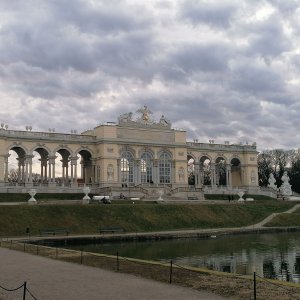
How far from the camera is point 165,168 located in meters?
85.5

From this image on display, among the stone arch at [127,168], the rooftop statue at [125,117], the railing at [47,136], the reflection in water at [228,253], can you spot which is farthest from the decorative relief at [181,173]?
the reflection in water at [228,253]

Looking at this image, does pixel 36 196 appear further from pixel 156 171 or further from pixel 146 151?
pixel 156 171

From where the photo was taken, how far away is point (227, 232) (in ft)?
155

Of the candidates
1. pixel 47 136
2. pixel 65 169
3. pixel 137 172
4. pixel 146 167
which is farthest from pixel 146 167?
pixel 47 136

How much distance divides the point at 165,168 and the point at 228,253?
178ft

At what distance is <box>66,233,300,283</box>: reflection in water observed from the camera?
81.4ft

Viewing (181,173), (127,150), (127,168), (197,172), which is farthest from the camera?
(197,172)

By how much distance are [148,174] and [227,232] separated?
1505 inches

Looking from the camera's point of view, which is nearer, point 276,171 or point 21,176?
point 21,176

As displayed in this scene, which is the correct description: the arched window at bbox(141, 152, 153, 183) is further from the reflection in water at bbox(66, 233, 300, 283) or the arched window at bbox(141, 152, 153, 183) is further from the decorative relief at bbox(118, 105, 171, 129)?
the reflection in water at bbox(66, 233, 300, 283)

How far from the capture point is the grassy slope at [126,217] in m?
47.9

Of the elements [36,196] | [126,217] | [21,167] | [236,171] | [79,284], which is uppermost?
[21,167]

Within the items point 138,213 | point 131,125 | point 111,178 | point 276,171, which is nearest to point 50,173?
point 111,178

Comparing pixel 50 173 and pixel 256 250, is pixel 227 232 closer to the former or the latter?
pixel 256 250
